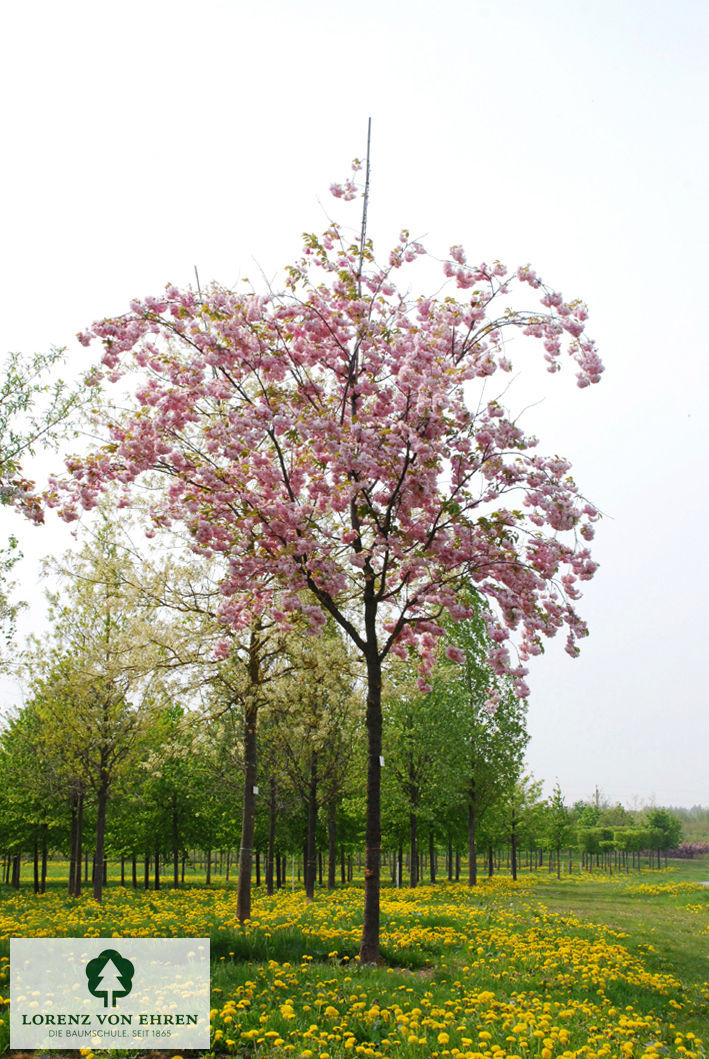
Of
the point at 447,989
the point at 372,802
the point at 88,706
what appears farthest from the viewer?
the point at 88,706

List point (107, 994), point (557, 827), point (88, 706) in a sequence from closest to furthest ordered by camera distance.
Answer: point (107, 994) < point (88, 706) < point (557, 827)

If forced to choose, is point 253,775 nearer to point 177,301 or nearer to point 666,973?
point 666,973

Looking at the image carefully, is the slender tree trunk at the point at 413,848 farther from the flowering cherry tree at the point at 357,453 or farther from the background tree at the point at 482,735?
the flowering cherry tree at the point at 357,453

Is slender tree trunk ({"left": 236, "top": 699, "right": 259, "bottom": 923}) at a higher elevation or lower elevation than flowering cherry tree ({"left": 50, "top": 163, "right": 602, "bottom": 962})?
lower

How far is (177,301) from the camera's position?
37.9 ft

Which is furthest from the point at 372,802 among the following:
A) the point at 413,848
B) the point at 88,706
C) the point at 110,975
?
the point at 413,848

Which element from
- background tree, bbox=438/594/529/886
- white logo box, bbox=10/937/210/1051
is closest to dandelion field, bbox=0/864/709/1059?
white logo box, bbox=10/937/210/1051

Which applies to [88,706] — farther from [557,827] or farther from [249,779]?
[557,827]

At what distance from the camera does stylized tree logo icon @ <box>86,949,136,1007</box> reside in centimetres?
732

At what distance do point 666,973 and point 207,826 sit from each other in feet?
109

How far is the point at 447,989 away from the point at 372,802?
284cm

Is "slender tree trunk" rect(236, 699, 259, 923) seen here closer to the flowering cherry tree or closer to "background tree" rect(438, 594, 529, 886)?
the flowering cherry tree

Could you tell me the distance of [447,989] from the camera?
8273 mm

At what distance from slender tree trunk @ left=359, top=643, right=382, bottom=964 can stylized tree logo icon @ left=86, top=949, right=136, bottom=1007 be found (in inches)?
129
